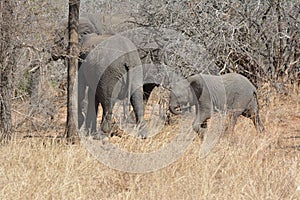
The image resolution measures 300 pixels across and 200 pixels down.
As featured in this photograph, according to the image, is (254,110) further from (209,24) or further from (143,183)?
(143,183)

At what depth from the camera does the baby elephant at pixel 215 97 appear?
559 centimetres

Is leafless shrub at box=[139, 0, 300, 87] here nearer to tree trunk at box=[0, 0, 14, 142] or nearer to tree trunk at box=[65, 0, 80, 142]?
tree trunk at box=[65, 0, 80, 142]

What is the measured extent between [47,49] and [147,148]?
4.68 ft

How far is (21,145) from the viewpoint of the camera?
466cm

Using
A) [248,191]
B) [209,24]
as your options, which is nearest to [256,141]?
[248,191]

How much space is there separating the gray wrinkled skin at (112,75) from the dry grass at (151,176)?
79cm

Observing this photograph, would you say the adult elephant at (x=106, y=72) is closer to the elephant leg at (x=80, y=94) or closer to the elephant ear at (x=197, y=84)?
the elephant leg at (x=80, y=94)

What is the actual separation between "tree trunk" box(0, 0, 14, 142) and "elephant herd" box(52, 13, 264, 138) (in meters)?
0.62

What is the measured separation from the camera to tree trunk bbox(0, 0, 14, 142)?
4.71m

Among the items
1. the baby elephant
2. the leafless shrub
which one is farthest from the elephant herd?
the leafless shrub

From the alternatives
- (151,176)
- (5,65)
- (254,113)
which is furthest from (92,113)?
(151,176)

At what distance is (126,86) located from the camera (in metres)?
5.72

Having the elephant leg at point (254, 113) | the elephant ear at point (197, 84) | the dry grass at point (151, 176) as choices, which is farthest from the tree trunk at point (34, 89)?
the elephant leg at point (254, 113)

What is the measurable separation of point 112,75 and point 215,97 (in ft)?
3.41
